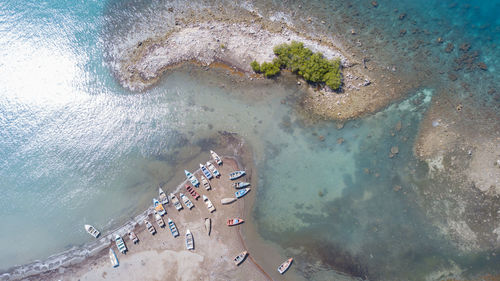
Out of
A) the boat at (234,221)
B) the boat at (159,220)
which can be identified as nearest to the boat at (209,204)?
the boat at (234,221)

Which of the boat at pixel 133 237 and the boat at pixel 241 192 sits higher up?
the boat at pixel 241 192

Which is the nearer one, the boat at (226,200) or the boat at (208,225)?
the boat at (208,225)

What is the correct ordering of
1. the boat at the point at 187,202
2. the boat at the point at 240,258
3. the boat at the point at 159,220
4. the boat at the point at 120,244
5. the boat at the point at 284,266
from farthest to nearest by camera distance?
the boat at the point at 187,202 → the boat at the point at 159,220 → the boat at the point at 120,244 → the boat at the point at 240,258 → the boat at the point at 284,266

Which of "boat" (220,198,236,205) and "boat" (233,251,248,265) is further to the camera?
"boat" (220,198,236,205)

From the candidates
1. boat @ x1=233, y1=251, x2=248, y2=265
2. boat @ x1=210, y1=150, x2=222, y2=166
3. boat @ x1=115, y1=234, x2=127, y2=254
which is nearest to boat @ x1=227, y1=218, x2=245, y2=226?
boat @ x1=233, y1=251, x2=248, y2=265

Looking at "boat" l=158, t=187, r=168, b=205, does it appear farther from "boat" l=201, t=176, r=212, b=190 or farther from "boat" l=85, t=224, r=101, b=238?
"boat" l=85, t=224, r=101, b=238

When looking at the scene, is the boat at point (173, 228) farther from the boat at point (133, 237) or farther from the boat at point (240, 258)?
the boat at point (240, 258)

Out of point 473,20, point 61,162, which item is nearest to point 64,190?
point 61,162
